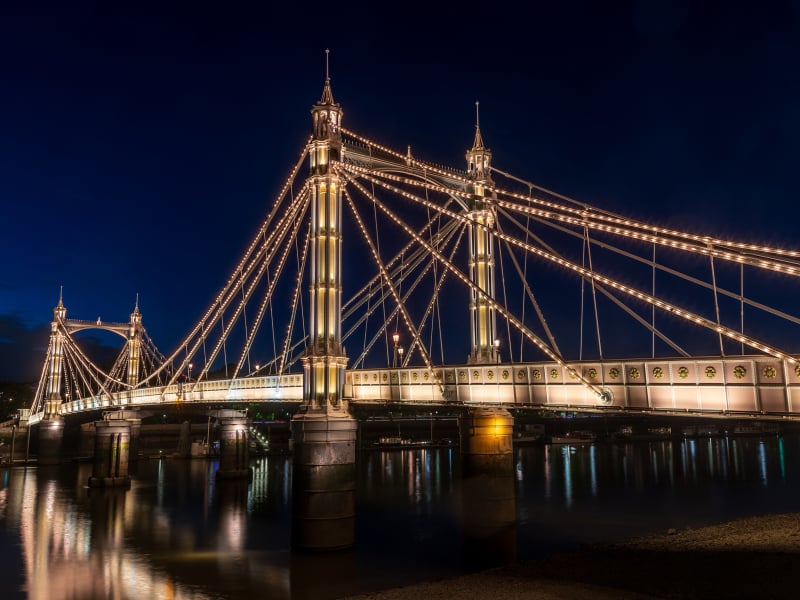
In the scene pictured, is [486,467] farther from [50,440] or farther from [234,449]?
[50,440]

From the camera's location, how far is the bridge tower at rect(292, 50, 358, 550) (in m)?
25.7

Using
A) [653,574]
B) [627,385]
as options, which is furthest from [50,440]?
[653,574]

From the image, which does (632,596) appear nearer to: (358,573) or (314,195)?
(358,573)

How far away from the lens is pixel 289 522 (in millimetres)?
37156

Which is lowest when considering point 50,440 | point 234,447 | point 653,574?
point 653,574

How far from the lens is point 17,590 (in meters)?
24.5

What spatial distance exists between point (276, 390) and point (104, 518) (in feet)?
44.9

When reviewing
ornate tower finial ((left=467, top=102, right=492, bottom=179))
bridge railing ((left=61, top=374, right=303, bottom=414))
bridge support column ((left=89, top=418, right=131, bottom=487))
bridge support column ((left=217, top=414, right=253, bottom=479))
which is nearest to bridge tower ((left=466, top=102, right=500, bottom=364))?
ornate tower finial ((left=467, top=102, right=492, bottom=179))

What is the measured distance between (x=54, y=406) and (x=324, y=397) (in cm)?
6199

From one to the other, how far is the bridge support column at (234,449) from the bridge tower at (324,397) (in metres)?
34.1

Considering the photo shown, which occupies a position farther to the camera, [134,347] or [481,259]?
[134,347]

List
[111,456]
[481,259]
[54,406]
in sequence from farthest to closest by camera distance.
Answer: [54,406], [111,456], [481,259]

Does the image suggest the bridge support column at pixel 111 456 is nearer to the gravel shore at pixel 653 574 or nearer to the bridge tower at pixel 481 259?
the bridge tower at pixel 481 259

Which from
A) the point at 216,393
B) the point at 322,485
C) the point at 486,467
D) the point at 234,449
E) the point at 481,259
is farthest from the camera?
the point at 234,449
